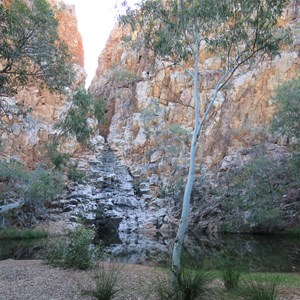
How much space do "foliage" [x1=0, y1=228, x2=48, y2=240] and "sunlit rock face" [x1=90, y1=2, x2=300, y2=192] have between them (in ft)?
52.0

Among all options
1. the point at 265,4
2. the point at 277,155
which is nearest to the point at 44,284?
the point at 265,4

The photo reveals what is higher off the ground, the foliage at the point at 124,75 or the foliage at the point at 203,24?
the foliage at the point at 124,75

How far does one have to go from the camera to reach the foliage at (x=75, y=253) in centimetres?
1030

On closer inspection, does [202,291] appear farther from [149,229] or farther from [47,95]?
[47,95]

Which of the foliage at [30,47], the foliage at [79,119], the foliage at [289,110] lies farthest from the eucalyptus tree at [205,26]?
the foliage at [289,110]

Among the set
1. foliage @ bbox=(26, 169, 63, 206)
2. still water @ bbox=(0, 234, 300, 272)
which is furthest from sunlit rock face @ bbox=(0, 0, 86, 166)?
still water @ bbox=(0, 234, 300, 272)

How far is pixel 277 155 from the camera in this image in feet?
101

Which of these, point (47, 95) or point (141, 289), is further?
point (47, 95)

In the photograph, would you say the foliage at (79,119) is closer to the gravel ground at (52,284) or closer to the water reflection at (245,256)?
the water reflection at (245,256)

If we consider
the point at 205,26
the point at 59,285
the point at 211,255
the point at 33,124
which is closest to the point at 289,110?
the point at 211,255

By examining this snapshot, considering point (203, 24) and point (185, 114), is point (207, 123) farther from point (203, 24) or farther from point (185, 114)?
point (203, 24)

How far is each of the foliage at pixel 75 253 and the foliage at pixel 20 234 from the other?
1351 centimetres

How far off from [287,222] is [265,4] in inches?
834

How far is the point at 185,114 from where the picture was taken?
133 feet
